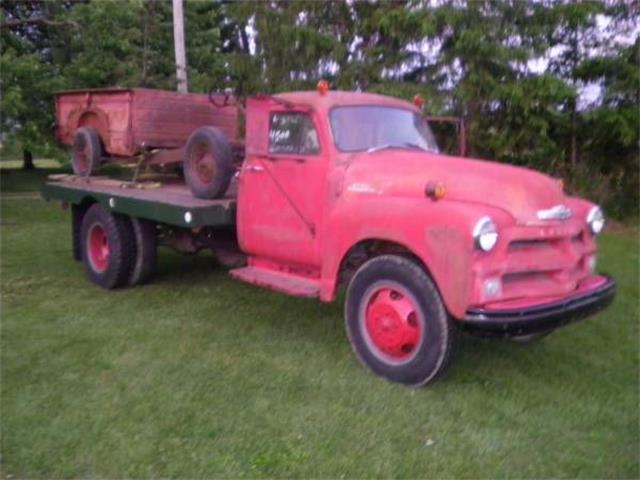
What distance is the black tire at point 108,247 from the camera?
7738 mm

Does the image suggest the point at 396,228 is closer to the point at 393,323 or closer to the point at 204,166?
the point at 393,323

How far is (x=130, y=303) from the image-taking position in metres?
7.35

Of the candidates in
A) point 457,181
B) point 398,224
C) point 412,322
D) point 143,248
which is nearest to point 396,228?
point 398,224

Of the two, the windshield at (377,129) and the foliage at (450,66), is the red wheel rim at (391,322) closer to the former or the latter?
the windshield at (377,129)

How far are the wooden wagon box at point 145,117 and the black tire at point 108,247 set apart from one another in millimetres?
755

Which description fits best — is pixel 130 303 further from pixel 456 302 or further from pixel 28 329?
pixel 456 302

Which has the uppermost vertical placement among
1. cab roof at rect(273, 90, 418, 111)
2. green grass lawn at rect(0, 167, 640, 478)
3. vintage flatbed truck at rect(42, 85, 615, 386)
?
cab roof at rect(273, 90, 418, 111)

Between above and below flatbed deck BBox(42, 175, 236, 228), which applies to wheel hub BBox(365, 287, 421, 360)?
below

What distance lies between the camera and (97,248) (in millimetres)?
8273

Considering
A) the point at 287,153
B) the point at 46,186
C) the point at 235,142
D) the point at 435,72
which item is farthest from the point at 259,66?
the point at 287,153

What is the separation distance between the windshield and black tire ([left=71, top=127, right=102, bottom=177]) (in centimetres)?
364

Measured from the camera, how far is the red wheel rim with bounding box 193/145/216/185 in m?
6.64

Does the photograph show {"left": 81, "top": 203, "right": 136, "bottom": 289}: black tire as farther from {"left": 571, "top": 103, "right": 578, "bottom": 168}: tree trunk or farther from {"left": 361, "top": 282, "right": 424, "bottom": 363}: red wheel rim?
{"left": 571, "top": 103, "right": 578, "bottom": 168}: tree trunk

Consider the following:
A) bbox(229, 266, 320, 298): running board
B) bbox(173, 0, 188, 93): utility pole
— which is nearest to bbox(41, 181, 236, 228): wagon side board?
bbox(229, 266, 320, 298): running board
